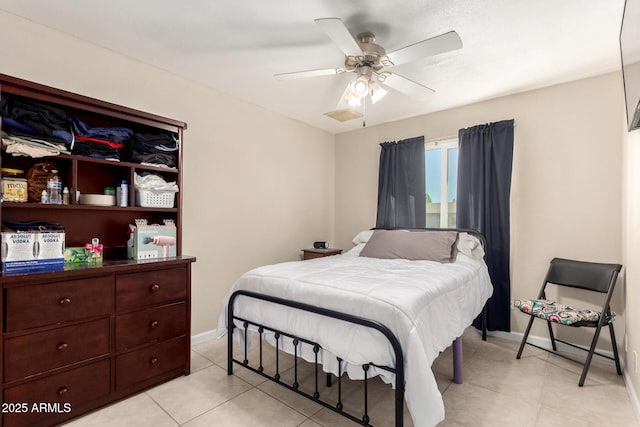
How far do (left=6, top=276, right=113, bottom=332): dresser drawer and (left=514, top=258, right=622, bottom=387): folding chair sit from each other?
303cm

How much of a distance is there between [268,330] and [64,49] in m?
2.39

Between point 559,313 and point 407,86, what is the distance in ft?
6.71

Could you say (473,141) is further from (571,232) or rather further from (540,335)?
(540,335)

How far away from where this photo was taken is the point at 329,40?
2.25 metres

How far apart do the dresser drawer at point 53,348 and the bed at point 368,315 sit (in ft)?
2.49

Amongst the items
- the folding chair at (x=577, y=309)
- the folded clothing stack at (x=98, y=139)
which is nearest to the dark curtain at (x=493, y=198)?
the folding chair at (x=577, y=309)

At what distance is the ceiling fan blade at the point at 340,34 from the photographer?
1651mm

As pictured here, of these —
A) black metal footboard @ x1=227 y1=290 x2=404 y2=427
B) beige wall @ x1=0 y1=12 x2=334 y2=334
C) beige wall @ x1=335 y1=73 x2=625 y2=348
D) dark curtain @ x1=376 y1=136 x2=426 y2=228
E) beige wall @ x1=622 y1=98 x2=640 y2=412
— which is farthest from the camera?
dark curtain @ x1=376 y1=136 x2=426 y2=228

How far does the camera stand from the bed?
4.94 ft

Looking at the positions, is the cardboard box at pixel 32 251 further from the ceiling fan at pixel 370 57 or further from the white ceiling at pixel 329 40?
the ceiling fan at pixel 370 57

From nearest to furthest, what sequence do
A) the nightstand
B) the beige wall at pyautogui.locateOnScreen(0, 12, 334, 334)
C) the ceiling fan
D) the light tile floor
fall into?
the ceiling fan, the light tile floor, the beige wall at pyautogui.locateOnScreen(0, 12, 334, 334), the nightstand

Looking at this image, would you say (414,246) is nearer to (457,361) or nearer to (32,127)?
(457,361)

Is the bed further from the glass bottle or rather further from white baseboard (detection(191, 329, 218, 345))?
the glass bottle

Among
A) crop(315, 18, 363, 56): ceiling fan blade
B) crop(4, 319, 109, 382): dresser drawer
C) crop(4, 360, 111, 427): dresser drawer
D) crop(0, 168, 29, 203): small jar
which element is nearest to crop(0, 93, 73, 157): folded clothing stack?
crop(0, 168, 29, 203): small jar
